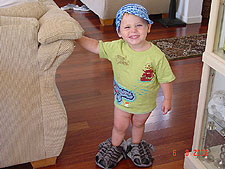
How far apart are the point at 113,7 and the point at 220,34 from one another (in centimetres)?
256

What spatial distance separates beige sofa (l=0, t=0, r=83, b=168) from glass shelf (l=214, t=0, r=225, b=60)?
579mm

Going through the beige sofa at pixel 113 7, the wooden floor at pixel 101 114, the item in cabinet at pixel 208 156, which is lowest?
the wooden floor at pixel 101 114

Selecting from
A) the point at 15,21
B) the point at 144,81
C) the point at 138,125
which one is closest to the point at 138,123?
the point at 138,125

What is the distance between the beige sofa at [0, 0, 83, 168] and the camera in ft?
4.93

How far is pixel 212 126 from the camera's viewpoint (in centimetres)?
165

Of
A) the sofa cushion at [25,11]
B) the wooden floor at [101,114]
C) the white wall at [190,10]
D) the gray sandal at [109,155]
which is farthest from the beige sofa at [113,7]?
the gray sandal at [109,155]

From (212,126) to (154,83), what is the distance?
34cm

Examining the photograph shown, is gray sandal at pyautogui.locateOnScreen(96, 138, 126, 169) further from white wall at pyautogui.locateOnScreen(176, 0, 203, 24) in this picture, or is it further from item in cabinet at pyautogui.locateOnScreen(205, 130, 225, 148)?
white wall at pyautogui.locateOnScreen(176, 0, 203, 24)

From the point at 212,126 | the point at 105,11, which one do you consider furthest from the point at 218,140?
the point at 105,11

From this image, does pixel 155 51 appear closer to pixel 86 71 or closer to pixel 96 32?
pixel 86 71

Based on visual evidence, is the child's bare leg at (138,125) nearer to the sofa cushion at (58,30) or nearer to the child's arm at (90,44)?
the child's arm at (90,44)

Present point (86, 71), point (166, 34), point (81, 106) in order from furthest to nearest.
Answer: point (166, 34) < point (86, 71) < point (81, 106)

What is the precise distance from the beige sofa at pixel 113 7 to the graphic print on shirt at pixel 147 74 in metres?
2.40

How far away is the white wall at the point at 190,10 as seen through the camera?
397 cm
